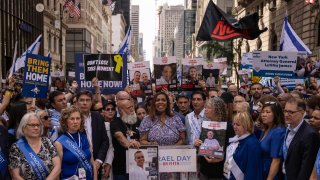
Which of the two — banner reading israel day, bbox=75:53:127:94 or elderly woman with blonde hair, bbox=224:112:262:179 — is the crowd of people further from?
banner reading israel day, bbox=75:53:127:94

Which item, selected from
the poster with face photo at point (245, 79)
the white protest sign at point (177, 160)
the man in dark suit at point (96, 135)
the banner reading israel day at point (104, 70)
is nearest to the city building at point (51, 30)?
the poster with face photo at point (245, 79)

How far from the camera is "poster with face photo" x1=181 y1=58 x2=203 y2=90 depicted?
38.9 ft

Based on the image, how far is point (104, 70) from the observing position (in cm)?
930

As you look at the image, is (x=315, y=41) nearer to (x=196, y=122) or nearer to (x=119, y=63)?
(x=119, y=63)

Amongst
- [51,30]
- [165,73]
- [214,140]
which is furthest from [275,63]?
[51,30]

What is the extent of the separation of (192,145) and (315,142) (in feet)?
6.07

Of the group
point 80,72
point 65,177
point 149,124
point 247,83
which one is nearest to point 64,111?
point 65,177

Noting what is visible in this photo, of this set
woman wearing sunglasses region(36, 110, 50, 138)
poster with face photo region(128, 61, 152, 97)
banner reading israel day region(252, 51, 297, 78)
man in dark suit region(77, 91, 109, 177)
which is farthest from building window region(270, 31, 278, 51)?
woman wearing sunglasses region(36, 110, 50, 138)

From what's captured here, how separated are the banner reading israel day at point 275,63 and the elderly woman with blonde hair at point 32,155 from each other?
7934mm

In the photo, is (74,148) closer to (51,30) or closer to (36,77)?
(36,77)

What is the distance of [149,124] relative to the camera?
6711mm

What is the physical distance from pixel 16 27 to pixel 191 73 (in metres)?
30.5

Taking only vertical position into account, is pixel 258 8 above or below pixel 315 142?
above

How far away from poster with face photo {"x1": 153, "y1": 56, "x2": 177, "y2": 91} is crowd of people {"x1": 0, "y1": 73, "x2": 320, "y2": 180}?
12.1 feet
